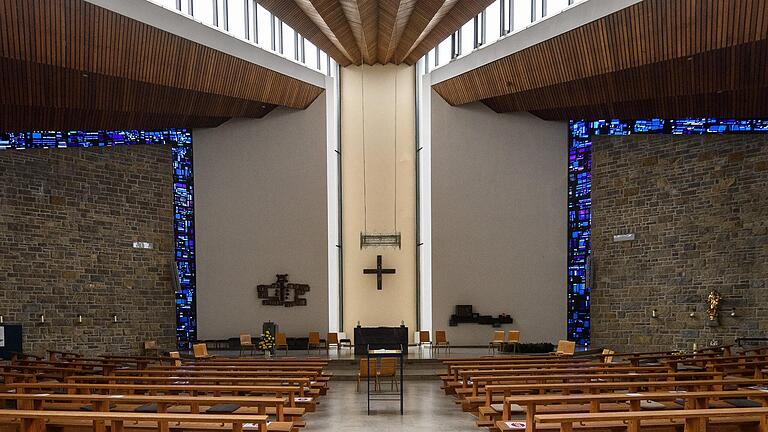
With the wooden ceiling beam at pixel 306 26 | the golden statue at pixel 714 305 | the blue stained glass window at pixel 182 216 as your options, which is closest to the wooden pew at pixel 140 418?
the wooden ceiling beam at pixel 306 26

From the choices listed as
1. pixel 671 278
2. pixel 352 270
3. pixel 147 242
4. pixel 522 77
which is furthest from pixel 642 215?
pixel 147 242

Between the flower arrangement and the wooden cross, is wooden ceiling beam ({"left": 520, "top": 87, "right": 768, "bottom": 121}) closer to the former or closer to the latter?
the wooden cross

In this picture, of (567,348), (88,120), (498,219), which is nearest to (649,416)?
(567,348)

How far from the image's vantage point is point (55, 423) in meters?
5.90

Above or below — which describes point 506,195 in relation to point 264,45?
below

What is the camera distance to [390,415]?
26.9 ft

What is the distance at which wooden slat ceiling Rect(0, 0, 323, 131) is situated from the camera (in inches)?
371

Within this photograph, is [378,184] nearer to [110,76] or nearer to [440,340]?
[440,340]

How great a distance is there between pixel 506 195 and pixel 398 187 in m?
2.50

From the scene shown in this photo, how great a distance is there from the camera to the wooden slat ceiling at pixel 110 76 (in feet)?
30.9

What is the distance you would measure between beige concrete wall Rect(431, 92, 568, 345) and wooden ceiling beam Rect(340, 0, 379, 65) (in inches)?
85.7

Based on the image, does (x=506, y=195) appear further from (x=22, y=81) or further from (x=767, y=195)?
(x=22, y=81)

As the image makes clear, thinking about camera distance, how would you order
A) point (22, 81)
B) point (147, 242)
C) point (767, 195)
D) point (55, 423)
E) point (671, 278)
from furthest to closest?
1. point (147, 242)
2. point (671, 278)
3. point (767, 195)
4. point (22, 81)
5. point (55, 423)

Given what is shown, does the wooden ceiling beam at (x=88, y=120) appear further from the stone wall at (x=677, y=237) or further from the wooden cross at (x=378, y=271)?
the stone wall at (x=677, y=237)
